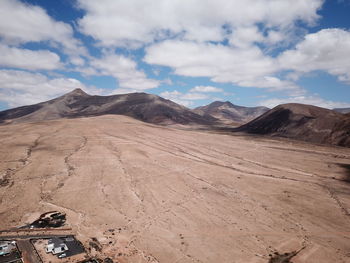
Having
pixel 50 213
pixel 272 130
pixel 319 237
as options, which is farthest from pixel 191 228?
pixel 272 130

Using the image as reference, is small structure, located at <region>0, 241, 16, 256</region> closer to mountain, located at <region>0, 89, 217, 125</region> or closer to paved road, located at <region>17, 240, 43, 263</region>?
paved road, located at <region>17, 240, 43, 263</region>

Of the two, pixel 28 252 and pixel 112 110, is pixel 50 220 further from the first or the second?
pixel 112 110

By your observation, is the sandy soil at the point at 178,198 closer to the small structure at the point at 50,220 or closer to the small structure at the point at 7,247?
the small structure at the point at 50,220

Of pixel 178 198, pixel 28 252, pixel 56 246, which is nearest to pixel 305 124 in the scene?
pixel 178 198

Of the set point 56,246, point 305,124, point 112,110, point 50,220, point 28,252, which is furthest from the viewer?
point 112,110

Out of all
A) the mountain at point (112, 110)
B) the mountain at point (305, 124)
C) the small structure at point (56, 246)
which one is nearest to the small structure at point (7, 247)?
the small structure at point (56, 246)

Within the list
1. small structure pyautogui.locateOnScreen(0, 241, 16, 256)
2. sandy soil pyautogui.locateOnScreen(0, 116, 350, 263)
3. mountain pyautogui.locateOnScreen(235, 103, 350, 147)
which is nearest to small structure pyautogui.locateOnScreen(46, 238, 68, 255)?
sandy soil pyautogui.locateOnScreen(0, 116, 350, 263)

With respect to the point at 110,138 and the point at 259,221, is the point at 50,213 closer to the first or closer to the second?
the point at 259,221
